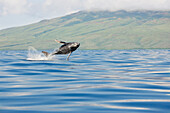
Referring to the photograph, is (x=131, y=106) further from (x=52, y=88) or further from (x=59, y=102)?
(x=52, y=88)

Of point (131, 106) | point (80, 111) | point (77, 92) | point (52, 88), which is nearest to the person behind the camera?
point (80, 111)

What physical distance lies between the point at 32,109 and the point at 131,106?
2.97 meters

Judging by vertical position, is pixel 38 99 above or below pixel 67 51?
below

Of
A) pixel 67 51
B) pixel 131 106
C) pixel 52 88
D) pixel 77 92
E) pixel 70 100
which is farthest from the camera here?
pixel 67 51

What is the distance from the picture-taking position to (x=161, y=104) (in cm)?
940

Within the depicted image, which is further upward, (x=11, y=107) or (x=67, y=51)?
(x=67, y=51)

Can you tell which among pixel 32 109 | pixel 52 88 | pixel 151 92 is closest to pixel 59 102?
pixel 32 109

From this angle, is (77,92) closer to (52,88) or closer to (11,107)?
(52,88)

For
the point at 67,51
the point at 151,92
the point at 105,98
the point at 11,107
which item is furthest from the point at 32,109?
the point at 67,51

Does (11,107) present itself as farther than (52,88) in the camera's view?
No

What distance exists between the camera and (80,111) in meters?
8.51

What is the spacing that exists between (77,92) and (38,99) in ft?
6.55

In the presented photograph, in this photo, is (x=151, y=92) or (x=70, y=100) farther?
(x=151, y=92)

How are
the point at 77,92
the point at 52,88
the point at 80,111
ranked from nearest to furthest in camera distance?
the point at 80,111, the point at 77,92, the point at 52,88
